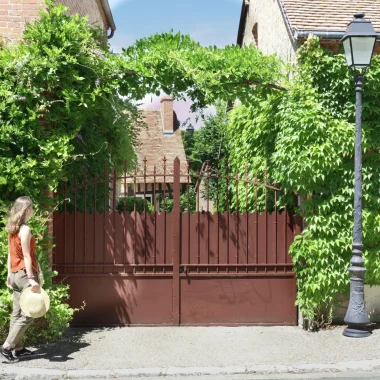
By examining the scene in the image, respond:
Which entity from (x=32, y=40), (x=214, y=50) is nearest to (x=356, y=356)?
(x=214, y=50)

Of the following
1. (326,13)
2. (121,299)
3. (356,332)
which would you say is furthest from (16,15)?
(356,332)

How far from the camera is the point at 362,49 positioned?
7441mm

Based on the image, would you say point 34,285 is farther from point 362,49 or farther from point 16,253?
point 362,49

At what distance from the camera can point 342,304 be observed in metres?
8.30

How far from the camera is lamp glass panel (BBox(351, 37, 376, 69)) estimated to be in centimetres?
744

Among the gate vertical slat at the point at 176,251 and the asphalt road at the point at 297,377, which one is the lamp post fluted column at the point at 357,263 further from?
the gate vertical slat at the point at 176,251

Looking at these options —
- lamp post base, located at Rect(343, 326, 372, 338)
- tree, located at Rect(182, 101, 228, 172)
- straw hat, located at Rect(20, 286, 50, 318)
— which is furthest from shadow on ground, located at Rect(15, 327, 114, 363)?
tree, located at Rect(182, 101, 228, 172)

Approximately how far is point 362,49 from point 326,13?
2346 millimetres

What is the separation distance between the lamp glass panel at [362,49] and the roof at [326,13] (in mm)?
1150

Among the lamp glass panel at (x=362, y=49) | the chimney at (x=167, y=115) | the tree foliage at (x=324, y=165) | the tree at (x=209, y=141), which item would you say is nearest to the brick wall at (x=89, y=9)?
the tree foliage at (x=324, y=165)

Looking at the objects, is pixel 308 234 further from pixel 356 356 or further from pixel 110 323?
pixel 110 323

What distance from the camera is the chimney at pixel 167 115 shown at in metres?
30.5

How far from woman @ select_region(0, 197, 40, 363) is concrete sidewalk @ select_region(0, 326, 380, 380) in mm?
256

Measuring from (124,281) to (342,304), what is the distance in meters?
3.09
